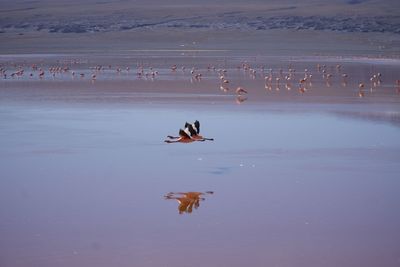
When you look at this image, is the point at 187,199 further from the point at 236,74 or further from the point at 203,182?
the point at 236,74

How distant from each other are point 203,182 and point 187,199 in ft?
→ 3.17

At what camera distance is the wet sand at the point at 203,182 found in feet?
25.2

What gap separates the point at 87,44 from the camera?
5734cm

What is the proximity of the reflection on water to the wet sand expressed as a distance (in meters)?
0.05

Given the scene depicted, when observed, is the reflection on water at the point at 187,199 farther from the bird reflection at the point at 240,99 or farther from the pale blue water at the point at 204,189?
the bird reflection at the point at 240,99

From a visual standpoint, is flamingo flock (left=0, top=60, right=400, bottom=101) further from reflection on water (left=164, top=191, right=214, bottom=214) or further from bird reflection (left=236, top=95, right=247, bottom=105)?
reflection on water (left=164, top=191, right=214, bottom=214)

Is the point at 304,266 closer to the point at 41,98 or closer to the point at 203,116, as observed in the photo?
the point at 203,116

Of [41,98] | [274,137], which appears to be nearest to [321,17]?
[41,98]

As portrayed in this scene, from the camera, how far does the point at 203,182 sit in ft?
34.3

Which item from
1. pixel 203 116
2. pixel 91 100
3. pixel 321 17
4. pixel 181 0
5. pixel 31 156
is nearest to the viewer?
pixel 31 156

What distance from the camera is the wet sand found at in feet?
25.2

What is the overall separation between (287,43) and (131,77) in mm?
26707

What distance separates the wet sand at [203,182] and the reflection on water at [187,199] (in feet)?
0.17

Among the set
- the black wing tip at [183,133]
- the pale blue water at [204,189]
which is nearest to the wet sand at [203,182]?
the pale blue water at [204,189]
